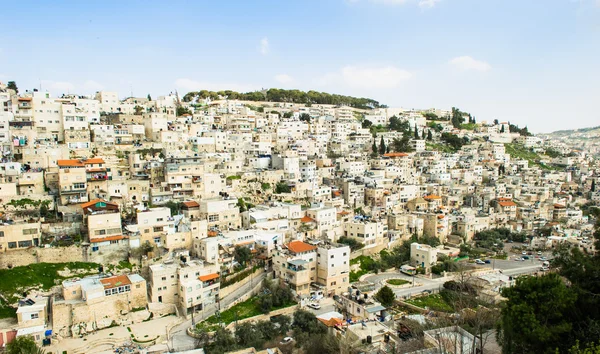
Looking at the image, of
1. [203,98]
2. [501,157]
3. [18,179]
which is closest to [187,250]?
[18,179]

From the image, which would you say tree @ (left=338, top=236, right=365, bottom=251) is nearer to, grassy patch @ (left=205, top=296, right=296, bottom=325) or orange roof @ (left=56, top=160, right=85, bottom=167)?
grassy patch @ (left=205, top=296, right=296, bottom=325)

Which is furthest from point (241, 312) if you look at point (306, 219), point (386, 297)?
point (306, 219)

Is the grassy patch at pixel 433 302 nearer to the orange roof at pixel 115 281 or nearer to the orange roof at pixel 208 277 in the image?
the orange roof at pixel 208 277

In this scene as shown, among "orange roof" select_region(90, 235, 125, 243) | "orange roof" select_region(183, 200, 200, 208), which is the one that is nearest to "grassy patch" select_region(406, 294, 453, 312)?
"orange roof" select_region(183, 200, 200, 208)

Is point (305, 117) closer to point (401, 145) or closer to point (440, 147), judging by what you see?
point (401, 145)

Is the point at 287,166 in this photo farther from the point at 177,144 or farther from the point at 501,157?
the point at 501,157

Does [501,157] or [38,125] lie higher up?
[38,125]
